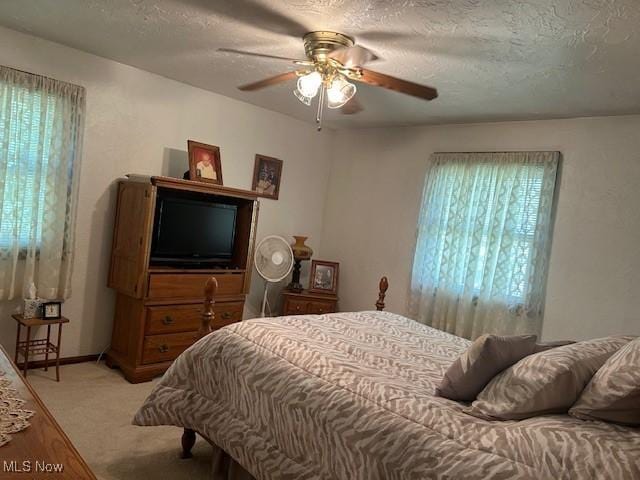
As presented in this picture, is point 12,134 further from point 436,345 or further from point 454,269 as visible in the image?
point 454,269

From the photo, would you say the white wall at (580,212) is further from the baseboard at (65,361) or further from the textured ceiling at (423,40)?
the baseboard at (65,361)

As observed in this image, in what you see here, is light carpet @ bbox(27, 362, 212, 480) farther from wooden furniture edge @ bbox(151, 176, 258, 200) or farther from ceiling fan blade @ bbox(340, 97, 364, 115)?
ceiling fan blade @ bbox(340, 97, 364, 115)

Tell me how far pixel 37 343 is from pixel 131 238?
1001mm

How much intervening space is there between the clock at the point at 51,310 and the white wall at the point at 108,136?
0.24 meters

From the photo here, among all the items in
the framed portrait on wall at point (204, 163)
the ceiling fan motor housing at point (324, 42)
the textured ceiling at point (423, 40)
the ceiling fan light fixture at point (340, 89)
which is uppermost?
the textured ceiling at point (423, 40)

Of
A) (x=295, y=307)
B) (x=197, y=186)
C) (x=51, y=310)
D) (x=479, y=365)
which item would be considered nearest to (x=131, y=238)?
(x=197, y=186)

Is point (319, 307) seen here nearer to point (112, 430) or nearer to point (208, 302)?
point (208, 302)

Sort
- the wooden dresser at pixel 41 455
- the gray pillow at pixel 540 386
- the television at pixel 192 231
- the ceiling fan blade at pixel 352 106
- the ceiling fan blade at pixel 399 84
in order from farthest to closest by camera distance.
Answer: the television at pixel 192 231 → the ceiling fan blade at pixel 352 106 → the ceiling fan blade at pixel 399 84 → the gray pillow at pixel 540 386 → the wooden dresser at pixel 41 455

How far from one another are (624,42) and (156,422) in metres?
2.93

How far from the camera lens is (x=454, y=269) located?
4.07 metres

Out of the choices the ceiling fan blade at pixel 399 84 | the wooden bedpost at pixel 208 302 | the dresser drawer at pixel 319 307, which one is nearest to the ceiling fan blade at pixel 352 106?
the ceiling fan blade at pixel 399 84

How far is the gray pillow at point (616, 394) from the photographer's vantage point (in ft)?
4.46

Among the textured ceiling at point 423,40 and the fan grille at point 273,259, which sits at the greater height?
the textured ceiling at point 423,40

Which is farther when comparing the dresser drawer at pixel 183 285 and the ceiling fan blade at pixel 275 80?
the dresser drawer at pixel 183 285
